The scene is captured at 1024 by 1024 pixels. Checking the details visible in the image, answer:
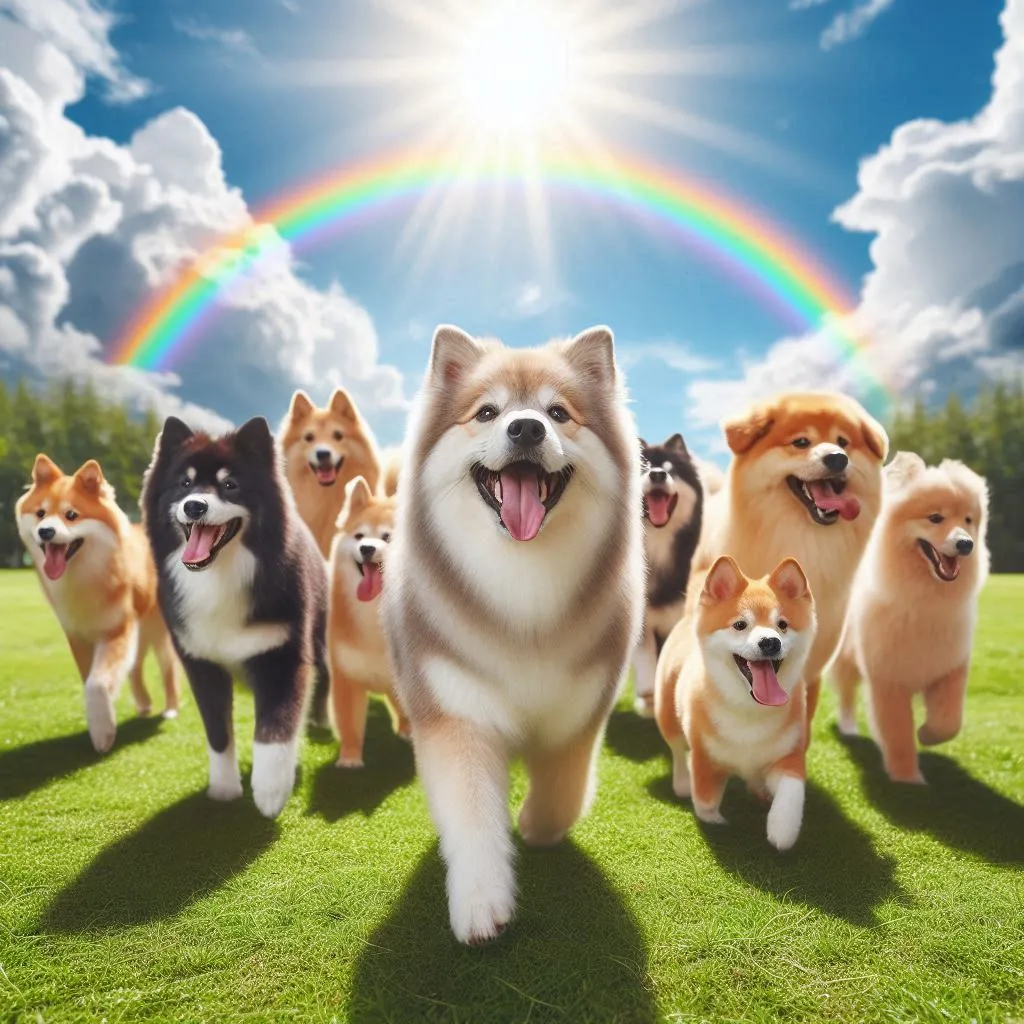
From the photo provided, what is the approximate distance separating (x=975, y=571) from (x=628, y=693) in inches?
99.9

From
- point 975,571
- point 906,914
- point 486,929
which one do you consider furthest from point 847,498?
point 486,929

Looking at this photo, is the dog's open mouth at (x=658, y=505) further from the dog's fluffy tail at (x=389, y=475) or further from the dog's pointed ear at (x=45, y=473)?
the dog's pointed ear at (x=45, y=473)

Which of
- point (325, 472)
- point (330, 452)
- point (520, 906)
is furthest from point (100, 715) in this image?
point (520, 906)

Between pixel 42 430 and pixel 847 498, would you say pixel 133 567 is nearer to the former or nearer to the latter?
pixel 847 498

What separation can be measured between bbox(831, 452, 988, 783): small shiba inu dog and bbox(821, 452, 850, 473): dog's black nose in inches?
28.9

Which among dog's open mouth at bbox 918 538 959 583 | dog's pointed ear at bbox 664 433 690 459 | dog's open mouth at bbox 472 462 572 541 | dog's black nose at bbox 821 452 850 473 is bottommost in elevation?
dog's open mouth at bbox 918 538 959 583

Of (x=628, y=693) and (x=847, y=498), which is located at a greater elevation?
(x=847, y=498)

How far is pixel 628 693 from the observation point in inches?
234

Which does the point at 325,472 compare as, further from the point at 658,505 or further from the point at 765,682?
the point at 765,682

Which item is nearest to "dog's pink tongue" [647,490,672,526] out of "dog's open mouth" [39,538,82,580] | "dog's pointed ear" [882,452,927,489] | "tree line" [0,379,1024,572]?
"dog's pointed ear" [882,452,927,489]

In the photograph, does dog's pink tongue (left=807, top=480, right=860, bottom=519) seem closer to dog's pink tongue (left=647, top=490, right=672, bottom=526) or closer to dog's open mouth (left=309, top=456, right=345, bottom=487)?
dog's pink tongue (left=647, top=490, right=672, bottom=526)

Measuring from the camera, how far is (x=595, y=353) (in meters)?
2.93

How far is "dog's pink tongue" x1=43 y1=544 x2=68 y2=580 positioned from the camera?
4.11 m

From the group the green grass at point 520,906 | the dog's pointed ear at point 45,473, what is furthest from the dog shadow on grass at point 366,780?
the dog's pointed ear at point 45,473
